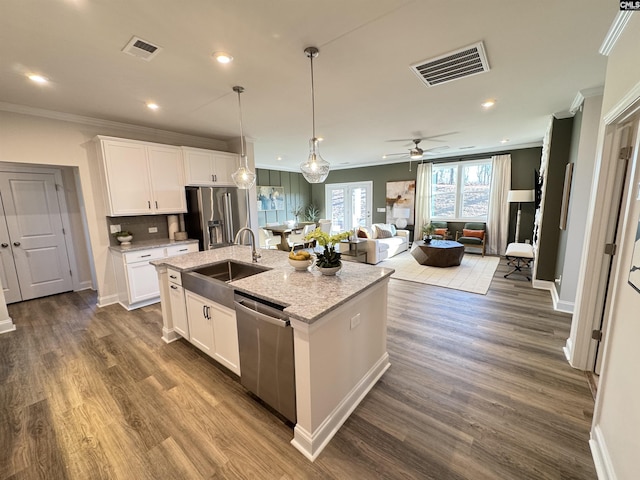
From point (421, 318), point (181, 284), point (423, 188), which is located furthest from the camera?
point (423, 188)

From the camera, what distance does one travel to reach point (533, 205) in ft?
20.4

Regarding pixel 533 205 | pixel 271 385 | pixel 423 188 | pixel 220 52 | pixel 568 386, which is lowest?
pixel 568 386

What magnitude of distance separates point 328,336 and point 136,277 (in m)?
3.38

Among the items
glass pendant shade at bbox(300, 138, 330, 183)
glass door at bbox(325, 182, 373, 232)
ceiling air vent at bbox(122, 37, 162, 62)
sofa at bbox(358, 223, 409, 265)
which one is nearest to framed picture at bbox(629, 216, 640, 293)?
glass pendant shade at bbox(300, 138, 330, 183)

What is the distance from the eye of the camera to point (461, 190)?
23.8ft

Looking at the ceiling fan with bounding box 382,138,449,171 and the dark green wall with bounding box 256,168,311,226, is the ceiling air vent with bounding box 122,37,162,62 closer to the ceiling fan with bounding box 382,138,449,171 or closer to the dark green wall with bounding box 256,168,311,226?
the ceiling fan with bounding box 382,138,449,171

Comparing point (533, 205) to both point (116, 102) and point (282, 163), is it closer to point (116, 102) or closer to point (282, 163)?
point (282, 163)

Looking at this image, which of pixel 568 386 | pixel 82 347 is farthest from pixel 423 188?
pixel 82 347

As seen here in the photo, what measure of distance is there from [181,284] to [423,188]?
7.08m

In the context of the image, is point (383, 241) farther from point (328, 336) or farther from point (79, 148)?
point (79, 148)

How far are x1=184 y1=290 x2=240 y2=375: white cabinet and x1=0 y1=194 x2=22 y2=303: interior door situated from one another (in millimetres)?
3650

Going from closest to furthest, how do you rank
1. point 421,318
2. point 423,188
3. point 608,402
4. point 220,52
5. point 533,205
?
1. point 608,402
2. point 220,52
3. point 421,318
4. point 533,205
5. point 423,188

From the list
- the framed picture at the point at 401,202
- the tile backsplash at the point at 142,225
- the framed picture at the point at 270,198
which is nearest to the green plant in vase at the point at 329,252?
the tile backsplash at the point at 142,225

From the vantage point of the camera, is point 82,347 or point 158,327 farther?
point 158,327
